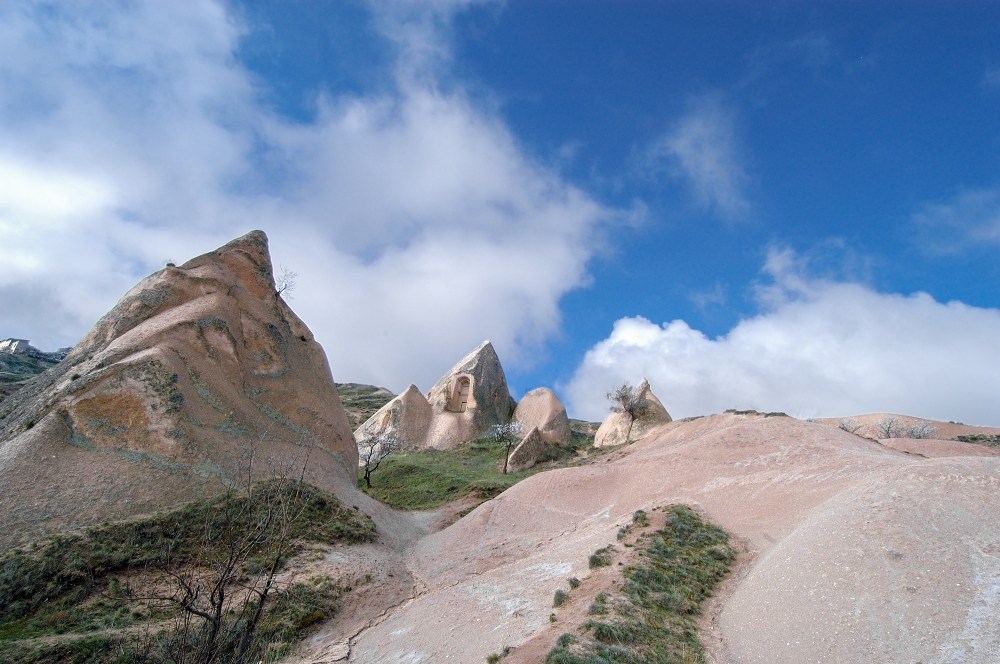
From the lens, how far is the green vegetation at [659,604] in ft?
28.2

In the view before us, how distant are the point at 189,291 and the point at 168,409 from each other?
6413 millimetres

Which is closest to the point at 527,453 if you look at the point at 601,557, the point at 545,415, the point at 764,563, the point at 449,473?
the point at 449,473

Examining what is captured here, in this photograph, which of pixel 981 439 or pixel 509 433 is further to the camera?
pixel 509 433

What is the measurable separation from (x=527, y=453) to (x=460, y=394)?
12.7 metres

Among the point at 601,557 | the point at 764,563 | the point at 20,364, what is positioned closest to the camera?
the point at 764,563

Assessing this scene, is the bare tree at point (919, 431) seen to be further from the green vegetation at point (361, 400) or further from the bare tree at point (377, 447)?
the green vegetation at point (361, 400)

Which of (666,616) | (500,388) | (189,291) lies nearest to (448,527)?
(666,616)

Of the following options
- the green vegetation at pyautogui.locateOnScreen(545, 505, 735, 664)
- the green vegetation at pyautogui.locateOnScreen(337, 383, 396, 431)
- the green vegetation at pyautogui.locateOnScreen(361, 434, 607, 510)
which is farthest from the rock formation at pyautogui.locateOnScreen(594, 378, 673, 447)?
the green vegetation at pyautogui.locateOnScreen(545, 505, 735, 664)

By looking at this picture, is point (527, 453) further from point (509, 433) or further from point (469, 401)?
point (469, 401)

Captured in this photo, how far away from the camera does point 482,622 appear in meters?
11.1

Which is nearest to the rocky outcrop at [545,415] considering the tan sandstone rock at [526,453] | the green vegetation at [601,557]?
the tan sandstone rock at [526,453]

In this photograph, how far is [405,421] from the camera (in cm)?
4266

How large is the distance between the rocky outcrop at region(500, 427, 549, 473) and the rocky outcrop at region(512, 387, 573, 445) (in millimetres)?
3405

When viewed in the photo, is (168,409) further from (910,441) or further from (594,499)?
(910,441)
